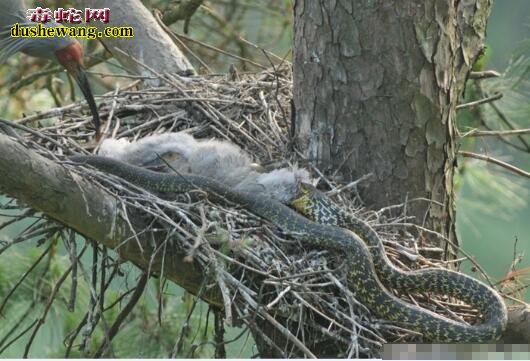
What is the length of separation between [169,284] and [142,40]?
83.6 inches

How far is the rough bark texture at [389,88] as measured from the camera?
13.0 ft

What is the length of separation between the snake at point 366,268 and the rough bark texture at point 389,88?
298 millimetres

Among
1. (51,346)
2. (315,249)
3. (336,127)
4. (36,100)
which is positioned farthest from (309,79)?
(36,100)

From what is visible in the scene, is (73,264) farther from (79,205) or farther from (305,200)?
(305,200)

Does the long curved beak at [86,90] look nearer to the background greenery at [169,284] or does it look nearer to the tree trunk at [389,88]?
the background greenery at [169,284]

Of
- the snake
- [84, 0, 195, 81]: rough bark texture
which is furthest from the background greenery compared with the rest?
[84, 0, 195, 81]: rough bark texture

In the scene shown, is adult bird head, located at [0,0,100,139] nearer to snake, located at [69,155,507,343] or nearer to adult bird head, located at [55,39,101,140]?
adult bird head, located at [55,39,101,140]

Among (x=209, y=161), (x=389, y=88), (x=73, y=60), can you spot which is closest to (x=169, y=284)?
(x=73, y=60)

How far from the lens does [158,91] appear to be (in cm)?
478

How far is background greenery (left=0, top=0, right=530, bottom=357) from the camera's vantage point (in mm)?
5184

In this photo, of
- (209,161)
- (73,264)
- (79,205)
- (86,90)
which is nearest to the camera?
(79,205)

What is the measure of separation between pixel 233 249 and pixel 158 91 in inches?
59.9

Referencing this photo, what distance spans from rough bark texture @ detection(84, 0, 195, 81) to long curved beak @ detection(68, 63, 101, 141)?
257 mm

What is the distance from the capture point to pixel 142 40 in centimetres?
494
